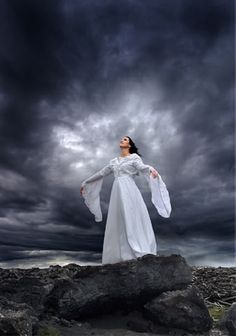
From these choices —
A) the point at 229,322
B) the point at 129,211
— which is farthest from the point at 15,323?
the point at 229,322

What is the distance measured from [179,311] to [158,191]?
3.57m

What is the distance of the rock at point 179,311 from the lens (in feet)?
32.6

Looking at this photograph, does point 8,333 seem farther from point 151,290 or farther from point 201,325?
point 201,325

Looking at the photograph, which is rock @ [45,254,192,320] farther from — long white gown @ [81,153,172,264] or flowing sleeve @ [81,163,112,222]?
flowing sleeve @ [81,163,112,222]

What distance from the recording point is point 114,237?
11391 mm

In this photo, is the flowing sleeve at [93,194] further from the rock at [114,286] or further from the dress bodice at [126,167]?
the rock at [114,286]

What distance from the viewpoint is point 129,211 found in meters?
11.4

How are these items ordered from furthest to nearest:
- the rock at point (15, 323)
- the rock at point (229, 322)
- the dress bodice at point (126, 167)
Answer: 1. the dress bodice at point (126, 167)
2. the rock at point (229, 322)
3. the rock at point (15, 323)

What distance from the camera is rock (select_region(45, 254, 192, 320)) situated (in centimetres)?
1001

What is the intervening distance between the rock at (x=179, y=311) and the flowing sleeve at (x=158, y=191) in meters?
2.48

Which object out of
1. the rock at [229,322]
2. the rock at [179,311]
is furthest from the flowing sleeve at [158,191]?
the rock at [229,322]

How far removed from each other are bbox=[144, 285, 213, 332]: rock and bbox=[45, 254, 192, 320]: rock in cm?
38

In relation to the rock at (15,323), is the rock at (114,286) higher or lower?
higher

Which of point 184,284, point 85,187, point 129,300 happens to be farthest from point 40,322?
point 85,187
